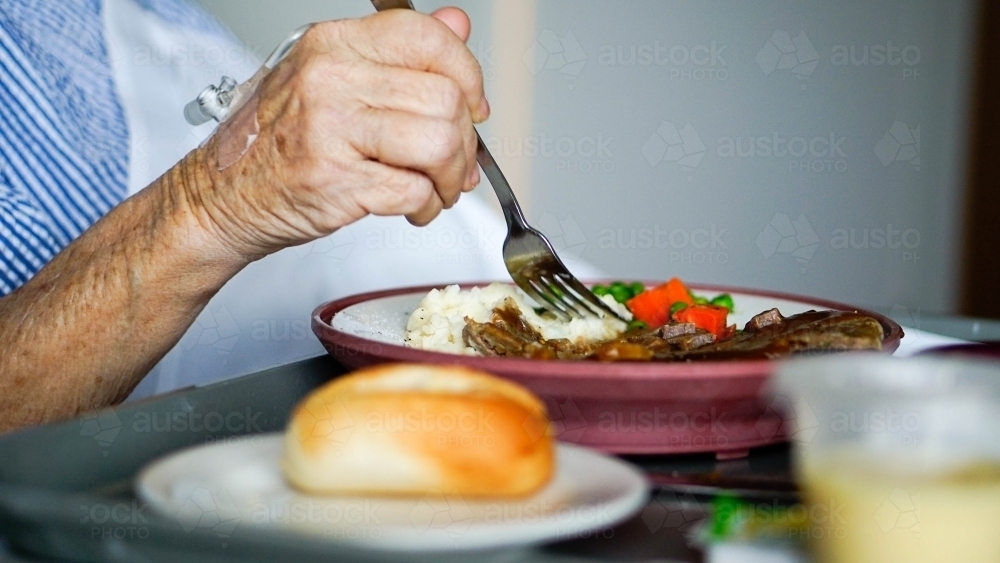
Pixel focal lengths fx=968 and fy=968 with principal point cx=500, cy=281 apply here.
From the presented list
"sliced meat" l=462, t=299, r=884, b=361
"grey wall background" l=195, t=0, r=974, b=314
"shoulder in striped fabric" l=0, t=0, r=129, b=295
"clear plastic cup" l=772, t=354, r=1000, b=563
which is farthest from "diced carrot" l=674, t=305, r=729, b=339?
"grey wall background" l=195, t=0, r=974, b=314

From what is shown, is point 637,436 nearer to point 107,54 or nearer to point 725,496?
point 725,496

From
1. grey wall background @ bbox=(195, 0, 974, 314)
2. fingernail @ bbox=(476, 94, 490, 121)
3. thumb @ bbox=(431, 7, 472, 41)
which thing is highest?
thumb @ bbox=(431, 7, 472, 41)

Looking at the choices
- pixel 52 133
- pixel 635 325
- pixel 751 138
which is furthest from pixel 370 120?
pixel 751 138

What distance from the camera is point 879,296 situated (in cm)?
495

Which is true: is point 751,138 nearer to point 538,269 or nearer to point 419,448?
point 538,269

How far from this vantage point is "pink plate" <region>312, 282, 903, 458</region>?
859 mm

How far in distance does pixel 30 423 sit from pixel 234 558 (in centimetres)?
103

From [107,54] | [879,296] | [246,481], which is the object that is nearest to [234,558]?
[246,481]

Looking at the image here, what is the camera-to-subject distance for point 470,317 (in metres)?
1.29

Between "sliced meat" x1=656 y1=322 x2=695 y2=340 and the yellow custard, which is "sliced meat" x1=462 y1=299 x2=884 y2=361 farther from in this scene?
the yellow custard

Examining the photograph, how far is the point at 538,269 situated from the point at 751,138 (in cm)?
343

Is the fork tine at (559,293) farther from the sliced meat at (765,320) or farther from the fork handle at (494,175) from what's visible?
the sliced meat at (765,320)

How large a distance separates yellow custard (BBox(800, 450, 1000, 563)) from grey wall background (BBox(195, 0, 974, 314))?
11.7 ft

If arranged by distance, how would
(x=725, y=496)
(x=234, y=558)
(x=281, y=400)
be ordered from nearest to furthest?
(x=234, y=558), (x=725, y=496), (x=281, y=400)
